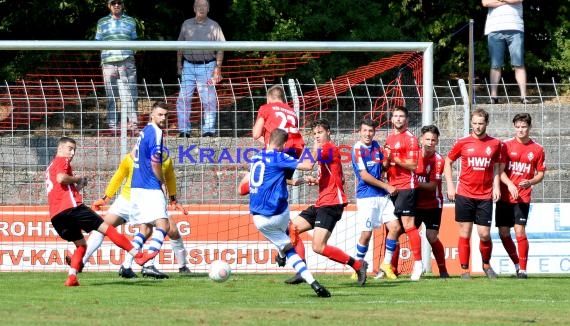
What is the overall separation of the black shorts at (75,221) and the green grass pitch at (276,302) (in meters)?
0.59

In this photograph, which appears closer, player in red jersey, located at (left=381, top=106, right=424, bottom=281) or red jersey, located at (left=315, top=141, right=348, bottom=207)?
red jersey, located at (left=315, top=141, right=348, bottom=207)

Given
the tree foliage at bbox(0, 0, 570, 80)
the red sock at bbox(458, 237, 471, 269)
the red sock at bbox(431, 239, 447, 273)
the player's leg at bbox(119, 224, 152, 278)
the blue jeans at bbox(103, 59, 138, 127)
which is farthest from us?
the tree foliage at bbox(0, 0, 570, 80)

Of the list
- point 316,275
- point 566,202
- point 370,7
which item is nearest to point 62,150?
point 316,275

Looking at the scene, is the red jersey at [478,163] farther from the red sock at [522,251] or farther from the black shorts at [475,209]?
the red sock at [522,251]

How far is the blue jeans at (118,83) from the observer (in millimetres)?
19000

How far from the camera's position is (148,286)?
14.5 metres

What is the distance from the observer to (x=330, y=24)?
24.0 meters

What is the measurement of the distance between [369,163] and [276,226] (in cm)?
264

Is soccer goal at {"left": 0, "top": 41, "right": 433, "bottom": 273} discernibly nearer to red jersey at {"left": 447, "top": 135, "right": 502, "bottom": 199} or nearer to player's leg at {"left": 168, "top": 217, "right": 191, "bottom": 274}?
player's leg at {"left": 168, "top": 217, "right": 191, "bottom": 274}

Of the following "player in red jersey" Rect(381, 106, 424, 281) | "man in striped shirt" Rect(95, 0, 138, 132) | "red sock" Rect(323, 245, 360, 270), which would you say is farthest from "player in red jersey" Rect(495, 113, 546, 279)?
"man in striped shirt" Rect(95, 0, 138, 132)

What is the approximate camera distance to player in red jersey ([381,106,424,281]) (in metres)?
15.8

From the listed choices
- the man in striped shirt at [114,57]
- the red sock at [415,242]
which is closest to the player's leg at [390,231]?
the red sock at [415,242]

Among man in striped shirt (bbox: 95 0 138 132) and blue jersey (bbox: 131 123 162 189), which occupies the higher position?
man in striped shirt (bbox: 95 0 138 132)

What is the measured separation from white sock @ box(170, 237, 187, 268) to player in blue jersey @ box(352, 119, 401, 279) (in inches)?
97.8
